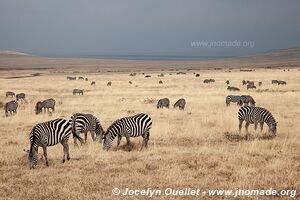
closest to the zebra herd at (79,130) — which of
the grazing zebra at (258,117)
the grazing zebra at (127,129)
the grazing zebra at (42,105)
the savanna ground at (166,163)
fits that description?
the grazing zebra at (127,129)

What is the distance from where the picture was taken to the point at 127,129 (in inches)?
547

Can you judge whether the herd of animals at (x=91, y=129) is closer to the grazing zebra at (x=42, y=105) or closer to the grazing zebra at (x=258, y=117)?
the grazing zebra at (x=258, y=117)

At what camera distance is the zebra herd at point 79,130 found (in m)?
11.6

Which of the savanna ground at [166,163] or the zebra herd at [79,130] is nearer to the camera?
the savanna ground at [166,163]

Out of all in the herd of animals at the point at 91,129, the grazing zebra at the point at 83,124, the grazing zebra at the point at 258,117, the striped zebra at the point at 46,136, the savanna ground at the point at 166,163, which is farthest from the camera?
the grazing zebra at the point at 258,117

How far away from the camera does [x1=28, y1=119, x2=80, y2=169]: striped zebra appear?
11.5 m

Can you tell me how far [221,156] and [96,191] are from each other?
4.83 metres

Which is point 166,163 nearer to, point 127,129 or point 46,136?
point 127,129

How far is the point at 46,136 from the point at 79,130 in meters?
3.39

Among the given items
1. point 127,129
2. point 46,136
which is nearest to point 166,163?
point 127,129

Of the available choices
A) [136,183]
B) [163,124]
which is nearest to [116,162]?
[136,183]

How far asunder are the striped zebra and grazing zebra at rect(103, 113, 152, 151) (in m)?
Result: 1.63

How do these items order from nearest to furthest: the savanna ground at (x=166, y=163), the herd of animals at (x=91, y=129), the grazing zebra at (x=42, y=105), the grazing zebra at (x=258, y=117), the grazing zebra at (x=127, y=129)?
the savanna ground at (x=166, y=163) < the herd of animals at (x=91, y=129) < the grazing zebra at (x=127, y=129) < the grazing zebra at (x=258, y=117) < the grazing zebra at (x=42, y=105)

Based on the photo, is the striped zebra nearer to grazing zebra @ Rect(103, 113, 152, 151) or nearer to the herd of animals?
the herd of animals
